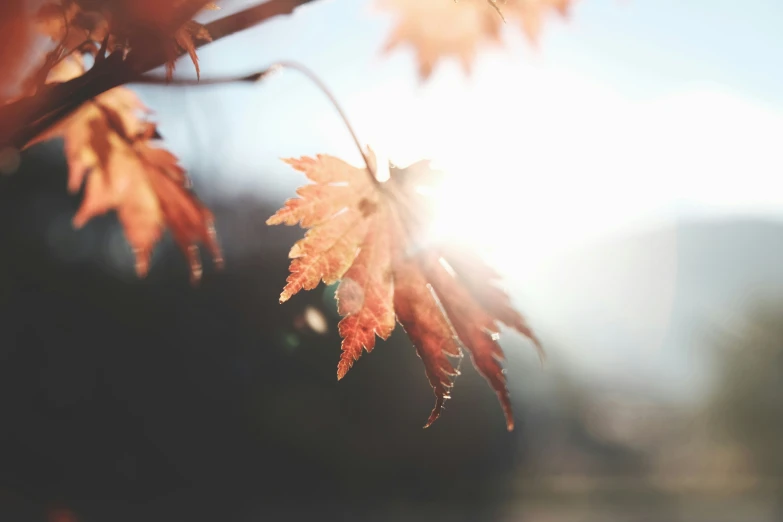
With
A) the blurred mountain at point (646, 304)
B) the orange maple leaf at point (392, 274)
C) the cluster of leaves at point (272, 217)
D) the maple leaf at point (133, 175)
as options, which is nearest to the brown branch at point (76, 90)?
the cluster of leaves at point (272, 217)

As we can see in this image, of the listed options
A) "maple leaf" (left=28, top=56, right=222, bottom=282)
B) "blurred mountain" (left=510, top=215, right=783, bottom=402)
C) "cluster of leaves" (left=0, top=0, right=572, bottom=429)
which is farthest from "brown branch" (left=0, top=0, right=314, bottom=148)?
"blurred mountain" (left=510, top=215, right=783, bottom=402)

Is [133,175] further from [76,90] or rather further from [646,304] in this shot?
[646,304]

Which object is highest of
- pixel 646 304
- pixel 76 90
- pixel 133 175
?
pixel 76 90

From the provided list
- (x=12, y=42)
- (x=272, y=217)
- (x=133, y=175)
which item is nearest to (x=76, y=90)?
(x=12, y=42)

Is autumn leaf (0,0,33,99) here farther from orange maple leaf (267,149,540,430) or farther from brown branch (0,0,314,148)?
orange maple leaf (267,149,540,430)

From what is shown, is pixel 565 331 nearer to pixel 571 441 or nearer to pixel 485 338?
pixel 571 441

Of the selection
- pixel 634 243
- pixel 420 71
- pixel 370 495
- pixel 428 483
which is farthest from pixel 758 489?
pixel 634 243

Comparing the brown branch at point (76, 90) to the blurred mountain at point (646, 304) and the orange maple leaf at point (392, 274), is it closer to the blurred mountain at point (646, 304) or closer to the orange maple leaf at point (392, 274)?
the orange maple leaf at point (392, 274)
